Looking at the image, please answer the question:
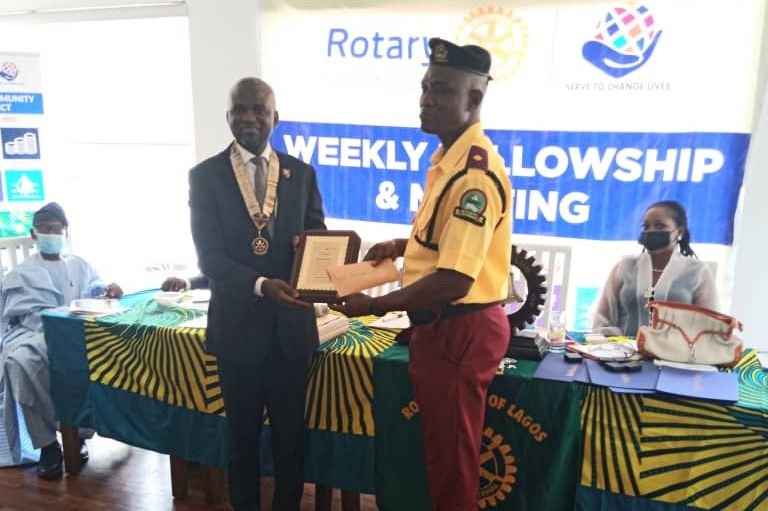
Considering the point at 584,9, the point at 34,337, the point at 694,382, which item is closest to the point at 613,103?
the point at 584,9

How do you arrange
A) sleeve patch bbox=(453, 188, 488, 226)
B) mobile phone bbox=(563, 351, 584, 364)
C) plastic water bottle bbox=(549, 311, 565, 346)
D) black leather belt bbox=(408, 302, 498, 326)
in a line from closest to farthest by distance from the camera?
sleeve patch bbox=(453, 188, 488, 226), black leather belt bbox=(408, 302, 498, 326), mobile phone bbox=(563, 351, 584, 364), plastic water bottle bbox=(549, 311, 565, 346)

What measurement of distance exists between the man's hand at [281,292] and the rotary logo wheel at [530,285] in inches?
28.4

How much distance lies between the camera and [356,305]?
1.55 m

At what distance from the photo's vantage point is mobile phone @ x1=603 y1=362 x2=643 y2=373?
1.82 meters

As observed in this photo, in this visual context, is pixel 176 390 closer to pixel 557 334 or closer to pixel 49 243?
pixel 49 243

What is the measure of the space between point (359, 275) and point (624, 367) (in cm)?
91

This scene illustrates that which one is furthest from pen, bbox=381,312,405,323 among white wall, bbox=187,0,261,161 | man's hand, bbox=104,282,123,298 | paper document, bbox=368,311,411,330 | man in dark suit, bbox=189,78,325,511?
white wall, bbox=187,0,261,161

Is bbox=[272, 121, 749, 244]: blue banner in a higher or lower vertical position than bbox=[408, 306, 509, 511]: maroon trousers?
higher

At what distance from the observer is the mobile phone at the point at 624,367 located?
182 centimetres

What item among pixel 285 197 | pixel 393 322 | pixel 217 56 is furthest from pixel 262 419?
pixel 217 56

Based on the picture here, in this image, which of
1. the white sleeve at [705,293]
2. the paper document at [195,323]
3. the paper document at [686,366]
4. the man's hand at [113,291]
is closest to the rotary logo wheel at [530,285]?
the paper document at [686,366]

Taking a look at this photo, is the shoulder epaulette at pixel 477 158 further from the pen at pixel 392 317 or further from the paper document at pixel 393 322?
the pen at pixel 392 317

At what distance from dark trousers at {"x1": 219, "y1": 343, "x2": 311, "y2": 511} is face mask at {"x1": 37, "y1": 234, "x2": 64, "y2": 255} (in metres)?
1.44

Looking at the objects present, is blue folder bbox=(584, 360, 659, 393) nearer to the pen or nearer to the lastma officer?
the lastma officer
